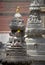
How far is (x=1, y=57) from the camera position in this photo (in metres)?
7.89

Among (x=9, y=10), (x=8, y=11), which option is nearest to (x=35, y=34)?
(x=8, y=11)

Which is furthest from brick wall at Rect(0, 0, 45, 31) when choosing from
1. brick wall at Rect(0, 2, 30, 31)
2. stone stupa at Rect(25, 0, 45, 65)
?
stone stupa at Rect(25, 0, 45, 65)

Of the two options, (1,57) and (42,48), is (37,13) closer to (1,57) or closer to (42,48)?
(42,48)

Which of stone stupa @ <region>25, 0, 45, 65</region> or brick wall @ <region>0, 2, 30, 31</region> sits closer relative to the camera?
stone stupa @ <region>25, 0, 45, 65</region>

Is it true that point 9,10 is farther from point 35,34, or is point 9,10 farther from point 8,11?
point 35,34

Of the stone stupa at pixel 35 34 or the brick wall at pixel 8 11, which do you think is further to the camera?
the brick wall at pixel 8 11

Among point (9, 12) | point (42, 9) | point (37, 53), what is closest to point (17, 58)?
point (37, 53)

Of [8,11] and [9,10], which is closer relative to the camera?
[8,11]

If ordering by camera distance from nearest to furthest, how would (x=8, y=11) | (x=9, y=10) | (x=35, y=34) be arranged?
(x=35, y=34), (x=8, y=11), (x=9, y=10)

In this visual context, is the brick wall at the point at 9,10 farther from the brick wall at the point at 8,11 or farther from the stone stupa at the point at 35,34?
the stone stupa at the point at 35,34

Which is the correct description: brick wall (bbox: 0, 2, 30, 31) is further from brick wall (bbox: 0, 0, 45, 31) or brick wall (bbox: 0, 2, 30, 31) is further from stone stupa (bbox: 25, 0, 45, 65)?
stone stupa (bbox: 25, 0, 45, 65)

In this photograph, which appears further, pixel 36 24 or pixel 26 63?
pixel 36 24

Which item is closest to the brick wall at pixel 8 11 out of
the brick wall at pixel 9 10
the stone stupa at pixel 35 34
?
the brick wall at pixel 9 10

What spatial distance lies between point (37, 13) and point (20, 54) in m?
4.62
